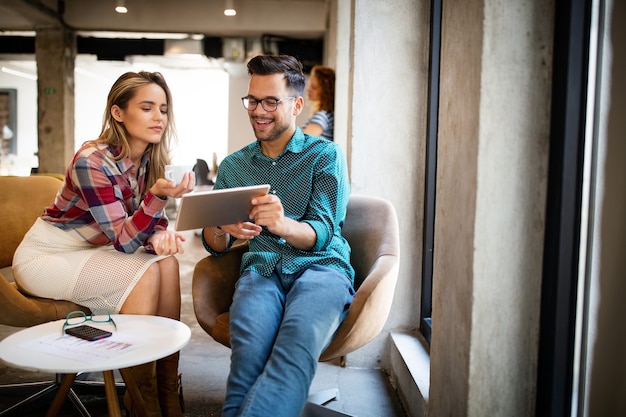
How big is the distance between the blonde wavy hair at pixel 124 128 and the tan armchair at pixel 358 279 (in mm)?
489

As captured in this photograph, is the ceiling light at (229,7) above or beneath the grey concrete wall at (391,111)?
above

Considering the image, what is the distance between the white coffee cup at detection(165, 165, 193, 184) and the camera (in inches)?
80.7

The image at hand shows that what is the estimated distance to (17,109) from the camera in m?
16.2

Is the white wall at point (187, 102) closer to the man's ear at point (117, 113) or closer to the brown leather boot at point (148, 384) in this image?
the man's ear at point (117, 113)

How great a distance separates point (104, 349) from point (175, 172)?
0.71m

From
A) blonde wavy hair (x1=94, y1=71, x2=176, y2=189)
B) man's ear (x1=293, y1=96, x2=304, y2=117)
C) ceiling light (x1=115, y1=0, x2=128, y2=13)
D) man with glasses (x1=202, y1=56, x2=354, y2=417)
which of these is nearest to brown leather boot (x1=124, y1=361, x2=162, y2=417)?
man with glasses (x1=202, y1=56, x2=354, y2=417)

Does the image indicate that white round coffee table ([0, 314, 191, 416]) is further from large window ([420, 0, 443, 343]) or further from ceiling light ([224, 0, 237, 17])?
ceiling light ([224, 0, 237, 17])

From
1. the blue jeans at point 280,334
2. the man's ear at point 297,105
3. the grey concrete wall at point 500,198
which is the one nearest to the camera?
the grey concrete wall at point 500,198

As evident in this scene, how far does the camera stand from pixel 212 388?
268 cm

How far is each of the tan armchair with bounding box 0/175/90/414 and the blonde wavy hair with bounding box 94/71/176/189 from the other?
2.04ft

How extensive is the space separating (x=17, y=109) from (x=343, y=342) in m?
16.9

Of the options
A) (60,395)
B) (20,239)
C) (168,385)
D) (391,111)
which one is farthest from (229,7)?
(60,395)

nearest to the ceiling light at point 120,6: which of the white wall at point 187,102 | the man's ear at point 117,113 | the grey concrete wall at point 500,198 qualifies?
the white wall at point 187,102

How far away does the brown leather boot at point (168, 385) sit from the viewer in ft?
6.98
